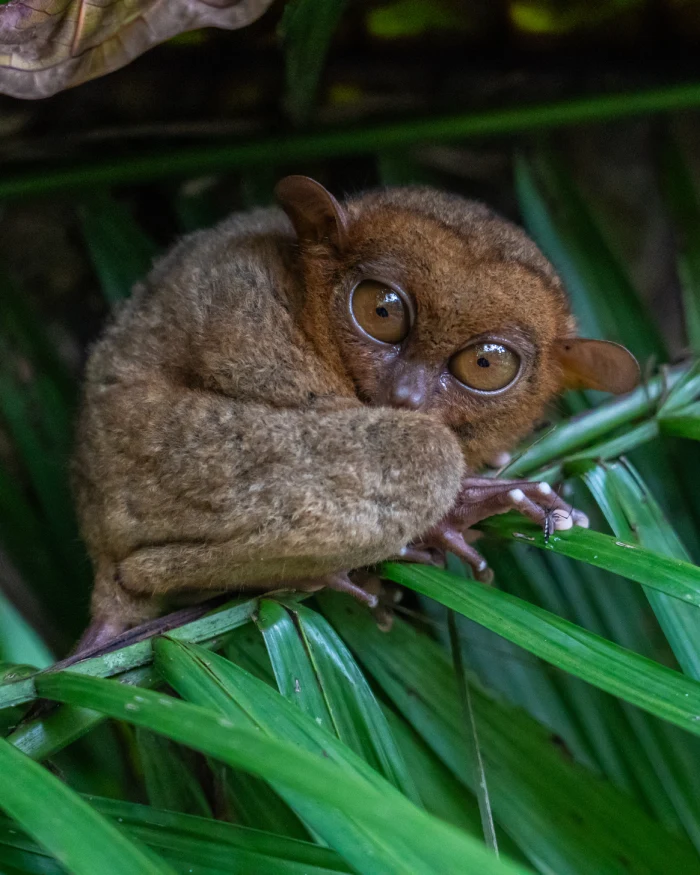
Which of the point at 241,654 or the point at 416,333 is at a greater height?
the point at 416,333

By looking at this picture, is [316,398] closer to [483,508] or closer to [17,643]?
[483,508]

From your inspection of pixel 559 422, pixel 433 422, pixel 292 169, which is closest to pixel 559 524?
pixel 433 422

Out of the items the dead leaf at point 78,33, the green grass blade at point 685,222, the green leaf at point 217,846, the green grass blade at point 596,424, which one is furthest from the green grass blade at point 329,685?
the green grass blade at point 685,222

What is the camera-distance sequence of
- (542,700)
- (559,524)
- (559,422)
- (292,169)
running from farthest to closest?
(292,169), (559,422), (542,700), (559,524)

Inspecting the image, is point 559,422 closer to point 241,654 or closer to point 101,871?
point 241,654

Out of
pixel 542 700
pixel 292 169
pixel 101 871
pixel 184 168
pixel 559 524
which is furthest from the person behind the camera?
pixel 292 169

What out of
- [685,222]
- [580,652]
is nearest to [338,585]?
[580,652]

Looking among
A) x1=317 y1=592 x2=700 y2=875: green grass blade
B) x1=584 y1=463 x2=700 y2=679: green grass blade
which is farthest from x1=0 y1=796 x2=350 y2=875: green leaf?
x1=584 y1=463 x2=700 y2=679: green grass blade
